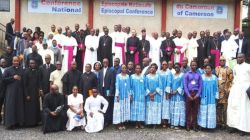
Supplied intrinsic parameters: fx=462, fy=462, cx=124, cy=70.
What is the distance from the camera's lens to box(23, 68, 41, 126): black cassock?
12180 mm

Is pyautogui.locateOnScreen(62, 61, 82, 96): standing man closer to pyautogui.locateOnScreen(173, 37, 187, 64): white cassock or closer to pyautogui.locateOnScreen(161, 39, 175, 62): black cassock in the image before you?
pyautogui.locateOnScreen(161, 39, 175, 62): black cassock

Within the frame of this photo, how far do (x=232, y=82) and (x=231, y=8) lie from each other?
765cm

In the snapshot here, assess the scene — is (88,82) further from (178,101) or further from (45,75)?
(178,101)

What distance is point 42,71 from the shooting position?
1262 centimetres

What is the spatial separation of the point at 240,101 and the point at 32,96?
17.9 feet

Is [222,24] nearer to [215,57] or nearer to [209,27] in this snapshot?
[209,27]

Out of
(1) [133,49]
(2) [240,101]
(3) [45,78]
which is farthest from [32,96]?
(2) [240,101]

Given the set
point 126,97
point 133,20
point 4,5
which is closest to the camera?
point 126,97

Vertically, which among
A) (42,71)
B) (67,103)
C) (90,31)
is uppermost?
(90,31)

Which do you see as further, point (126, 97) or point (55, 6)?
point (55, 6)

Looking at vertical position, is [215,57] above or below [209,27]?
below

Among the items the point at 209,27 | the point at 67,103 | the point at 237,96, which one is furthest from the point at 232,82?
the point at 209,27

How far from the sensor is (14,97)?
12102mm

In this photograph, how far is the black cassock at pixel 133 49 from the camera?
1549 centimetres
